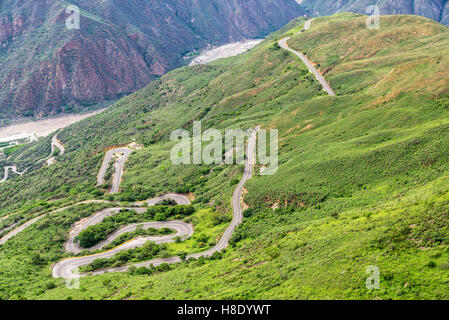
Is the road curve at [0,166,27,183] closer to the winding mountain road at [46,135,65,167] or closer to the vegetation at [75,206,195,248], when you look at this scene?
the winding mountain road at [46,135,65,167]

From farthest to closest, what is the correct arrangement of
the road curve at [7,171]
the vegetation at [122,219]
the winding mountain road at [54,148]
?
1. the road curve at [7,171]
2. the winding mountain road at [54,148]
3. the vegetation at [122,219]

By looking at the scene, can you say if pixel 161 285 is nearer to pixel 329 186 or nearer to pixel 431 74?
pixel 329 186

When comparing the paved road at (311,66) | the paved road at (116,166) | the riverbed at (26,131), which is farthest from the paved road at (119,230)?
the riverbed at (26,131)

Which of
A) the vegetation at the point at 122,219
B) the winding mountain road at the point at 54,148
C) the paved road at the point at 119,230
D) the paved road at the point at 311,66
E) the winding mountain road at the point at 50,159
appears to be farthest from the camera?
the winding mountain road at the point at 50,159

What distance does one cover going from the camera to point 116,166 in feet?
356

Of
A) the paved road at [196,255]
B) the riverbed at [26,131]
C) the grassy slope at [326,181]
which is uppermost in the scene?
the riverbed at [26,131]

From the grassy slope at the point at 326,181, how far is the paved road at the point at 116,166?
3.37 m

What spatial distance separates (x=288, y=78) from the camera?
11819cm

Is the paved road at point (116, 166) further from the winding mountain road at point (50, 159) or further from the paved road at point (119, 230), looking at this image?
the winding mountain road at point (50, 159)

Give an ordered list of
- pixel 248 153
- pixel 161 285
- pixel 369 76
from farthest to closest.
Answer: pixel 369 76 → pixel 248 153 → pixel 161 285

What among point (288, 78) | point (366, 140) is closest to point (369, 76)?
point (288, 78)

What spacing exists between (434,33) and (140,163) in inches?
4401

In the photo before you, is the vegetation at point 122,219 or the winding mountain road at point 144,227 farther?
the vegetation at point 122,219

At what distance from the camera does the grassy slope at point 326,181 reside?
34750 mm
